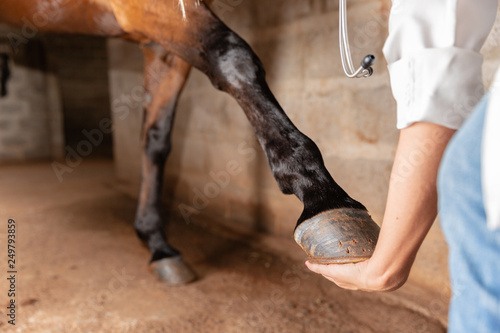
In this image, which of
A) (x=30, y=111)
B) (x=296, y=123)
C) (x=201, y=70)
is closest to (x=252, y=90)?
(x=201, y=70)

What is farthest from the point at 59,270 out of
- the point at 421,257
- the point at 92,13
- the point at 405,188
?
the point at 405,188

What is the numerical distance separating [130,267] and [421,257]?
3.85 ft

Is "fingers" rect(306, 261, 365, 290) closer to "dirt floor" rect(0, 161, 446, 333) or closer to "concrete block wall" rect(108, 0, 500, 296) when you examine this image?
"dirt floor" rect(0, 161, 446, 333)

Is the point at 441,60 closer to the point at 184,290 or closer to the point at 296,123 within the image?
the point at 184,290

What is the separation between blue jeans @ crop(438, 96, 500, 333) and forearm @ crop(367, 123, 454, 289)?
0.46 ft

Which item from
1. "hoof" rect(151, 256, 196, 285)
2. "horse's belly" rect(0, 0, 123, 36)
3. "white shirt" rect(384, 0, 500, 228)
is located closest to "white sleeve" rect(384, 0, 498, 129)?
"white shirt" rect(384, 0, 500, 228)

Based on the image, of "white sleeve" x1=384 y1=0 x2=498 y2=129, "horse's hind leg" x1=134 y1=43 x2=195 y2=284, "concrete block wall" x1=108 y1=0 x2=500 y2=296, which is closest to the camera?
"white sleeve" x1=384 y1=0 x2=498 y2=129

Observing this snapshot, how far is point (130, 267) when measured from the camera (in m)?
1.74

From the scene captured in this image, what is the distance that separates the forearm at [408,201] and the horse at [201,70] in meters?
0.08

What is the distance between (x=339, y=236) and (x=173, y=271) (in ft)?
3.45

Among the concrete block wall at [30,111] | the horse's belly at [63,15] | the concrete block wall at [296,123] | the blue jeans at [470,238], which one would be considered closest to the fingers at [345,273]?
the blue jeans at [470,238]

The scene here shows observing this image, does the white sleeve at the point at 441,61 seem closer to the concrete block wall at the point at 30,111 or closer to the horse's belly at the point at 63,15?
the horse's belly at the point at 63,15

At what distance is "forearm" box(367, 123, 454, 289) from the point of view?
1.78ft

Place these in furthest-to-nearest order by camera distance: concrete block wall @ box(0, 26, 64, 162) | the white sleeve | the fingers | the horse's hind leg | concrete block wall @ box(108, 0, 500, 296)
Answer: concrete block wall @ box(0, 26, 64, 162)
the horse's hind leg
concrete block wall @ box(108, 0, 500, 296)
the fingers
the white sleeve
